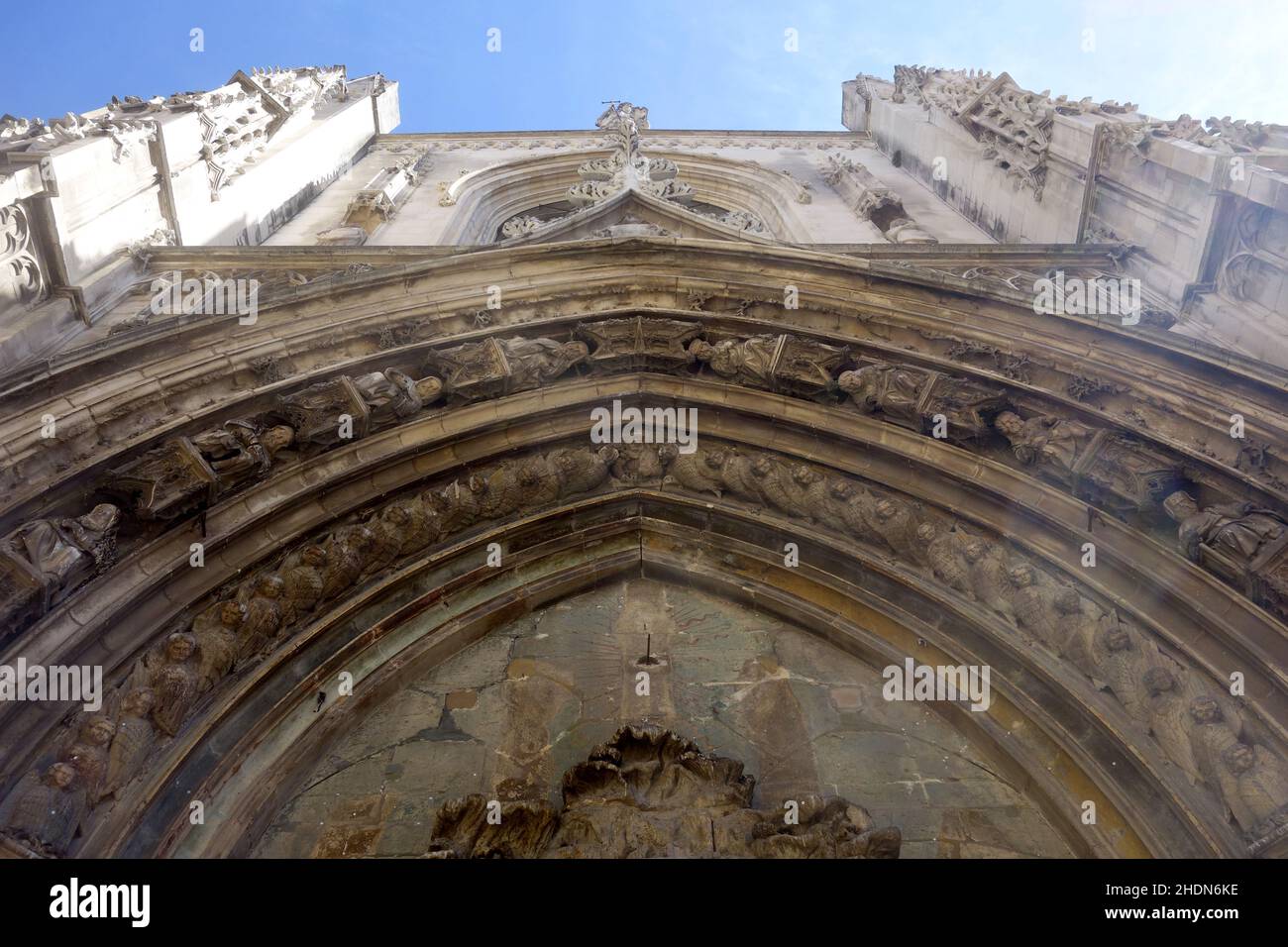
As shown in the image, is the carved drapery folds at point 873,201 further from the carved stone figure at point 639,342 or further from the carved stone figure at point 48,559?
the carved stone figure at point 48,559

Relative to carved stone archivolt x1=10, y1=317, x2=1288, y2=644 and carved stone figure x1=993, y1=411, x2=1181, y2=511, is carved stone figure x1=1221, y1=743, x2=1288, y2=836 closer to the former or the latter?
carved stone archivolt x1=10, y1=317, x2=1288, y2=644

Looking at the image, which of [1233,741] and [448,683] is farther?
[448,683]

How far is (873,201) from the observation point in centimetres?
1468

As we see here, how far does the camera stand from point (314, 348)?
8.19 meters

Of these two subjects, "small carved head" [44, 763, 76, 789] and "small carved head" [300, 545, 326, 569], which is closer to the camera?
"small carved head" [44, 763, 76, 789]

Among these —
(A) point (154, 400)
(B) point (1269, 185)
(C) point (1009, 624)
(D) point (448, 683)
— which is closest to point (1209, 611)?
(C) point (1009, 624)

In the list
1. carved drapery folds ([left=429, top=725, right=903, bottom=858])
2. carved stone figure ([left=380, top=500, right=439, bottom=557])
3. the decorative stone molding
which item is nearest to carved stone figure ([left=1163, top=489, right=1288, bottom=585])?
carved drapery folds ([left=429, top=725, right=903, bottom=858])

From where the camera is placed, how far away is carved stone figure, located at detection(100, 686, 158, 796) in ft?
17.9

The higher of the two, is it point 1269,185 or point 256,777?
point 1269,185

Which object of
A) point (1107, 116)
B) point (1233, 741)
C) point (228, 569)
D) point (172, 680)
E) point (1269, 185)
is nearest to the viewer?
point (1233, 741)

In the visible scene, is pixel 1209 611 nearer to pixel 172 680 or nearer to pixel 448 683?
pixel 448 683

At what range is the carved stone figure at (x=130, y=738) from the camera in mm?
5441

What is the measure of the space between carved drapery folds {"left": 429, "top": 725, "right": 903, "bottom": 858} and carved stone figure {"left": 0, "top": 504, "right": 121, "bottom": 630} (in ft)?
8.69

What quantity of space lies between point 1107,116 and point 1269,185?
4.07 metres
